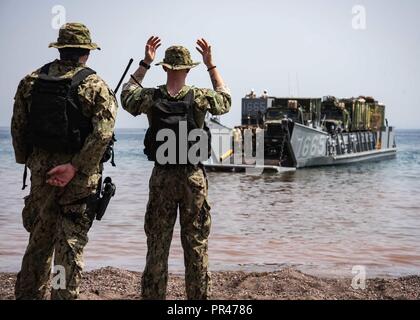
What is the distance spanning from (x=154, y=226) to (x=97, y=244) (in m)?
4.41

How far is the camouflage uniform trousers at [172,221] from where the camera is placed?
487 cm

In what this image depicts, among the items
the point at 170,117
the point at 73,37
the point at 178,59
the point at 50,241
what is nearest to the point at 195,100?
the point at 170,117

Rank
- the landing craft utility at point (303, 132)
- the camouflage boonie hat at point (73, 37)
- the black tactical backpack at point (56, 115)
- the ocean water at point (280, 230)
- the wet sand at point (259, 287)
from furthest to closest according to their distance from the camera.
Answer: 1. the landing craft utility at point (303, 132)
2. the ocean water at point (280, 230)
3. the wet sand at point (259, 287)
4. the camouflage boonie hat at point (73, 37)
5. the black tactical backpack at point (56, 115)

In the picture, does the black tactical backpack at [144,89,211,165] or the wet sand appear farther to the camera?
the wet sand

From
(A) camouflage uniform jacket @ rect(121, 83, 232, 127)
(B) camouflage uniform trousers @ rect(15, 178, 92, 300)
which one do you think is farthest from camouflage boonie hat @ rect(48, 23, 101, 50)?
(B) camouflage uniform trousers @ rect(15, 178, 92, 300)

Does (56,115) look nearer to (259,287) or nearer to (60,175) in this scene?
(60,175)

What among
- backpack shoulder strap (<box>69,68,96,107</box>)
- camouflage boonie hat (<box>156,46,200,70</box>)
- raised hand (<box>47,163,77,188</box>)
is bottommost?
raised hand (<box>47,163,77,188</box>)

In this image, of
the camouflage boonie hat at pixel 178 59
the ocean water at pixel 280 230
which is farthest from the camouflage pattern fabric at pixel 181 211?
the ocean water at pixel 280 230

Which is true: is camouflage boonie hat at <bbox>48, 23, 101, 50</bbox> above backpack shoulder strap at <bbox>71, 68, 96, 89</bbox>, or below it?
above

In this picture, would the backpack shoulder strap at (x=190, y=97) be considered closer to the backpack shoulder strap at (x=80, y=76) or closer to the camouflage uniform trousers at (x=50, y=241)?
the backpack shoulder strap at (x=80, y=76)

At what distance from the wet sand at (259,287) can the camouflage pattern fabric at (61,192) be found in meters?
1.00

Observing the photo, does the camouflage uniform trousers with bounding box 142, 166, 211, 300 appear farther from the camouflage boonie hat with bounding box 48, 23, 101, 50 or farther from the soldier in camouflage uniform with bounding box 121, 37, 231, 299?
the camouflage boonie hat with bounding box 48, 23, 101, 50

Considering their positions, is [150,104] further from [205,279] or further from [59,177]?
[205,279]

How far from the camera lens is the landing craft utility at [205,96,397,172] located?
28.1 metres
